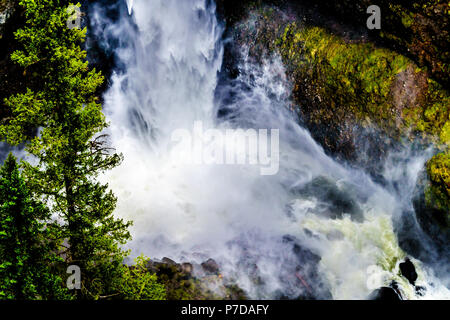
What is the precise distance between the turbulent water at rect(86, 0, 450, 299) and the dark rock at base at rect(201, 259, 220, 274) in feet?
0.76

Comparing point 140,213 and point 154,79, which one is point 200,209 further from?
point 154,79

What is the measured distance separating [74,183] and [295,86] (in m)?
9.46

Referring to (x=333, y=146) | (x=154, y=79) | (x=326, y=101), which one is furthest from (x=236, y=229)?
(x=154, y=79)

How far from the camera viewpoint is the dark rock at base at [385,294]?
1092 cm

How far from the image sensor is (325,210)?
13656 mm

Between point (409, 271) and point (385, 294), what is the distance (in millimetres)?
1040

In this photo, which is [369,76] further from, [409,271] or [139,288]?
[139,288]

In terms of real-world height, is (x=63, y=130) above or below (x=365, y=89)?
below

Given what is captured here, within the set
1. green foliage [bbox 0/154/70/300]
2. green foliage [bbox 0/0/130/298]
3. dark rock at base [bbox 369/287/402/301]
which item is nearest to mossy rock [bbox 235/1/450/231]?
dark rock at base [bbox 369/287/402/301]

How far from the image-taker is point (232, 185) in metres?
15.6

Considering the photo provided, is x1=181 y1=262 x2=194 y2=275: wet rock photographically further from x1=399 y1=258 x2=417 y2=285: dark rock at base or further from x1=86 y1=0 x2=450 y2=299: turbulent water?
x1=399 y1=258 x2=417 y2=285: dark rock at base

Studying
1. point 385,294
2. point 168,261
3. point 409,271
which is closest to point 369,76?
point 409,271

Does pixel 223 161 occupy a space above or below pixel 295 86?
below

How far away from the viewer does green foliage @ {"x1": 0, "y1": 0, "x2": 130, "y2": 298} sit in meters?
7.57
